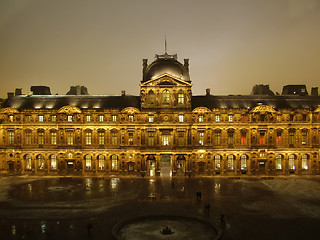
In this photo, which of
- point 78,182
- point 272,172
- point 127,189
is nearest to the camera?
point 127,189

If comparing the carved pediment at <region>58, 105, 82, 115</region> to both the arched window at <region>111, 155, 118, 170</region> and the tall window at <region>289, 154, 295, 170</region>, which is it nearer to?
the arched window at <region>111, 155, 118, 170</region>

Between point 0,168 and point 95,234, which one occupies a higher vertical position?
point 0,168

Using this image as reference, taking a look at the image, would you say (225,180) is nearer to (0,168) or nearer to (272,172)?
(272,172)

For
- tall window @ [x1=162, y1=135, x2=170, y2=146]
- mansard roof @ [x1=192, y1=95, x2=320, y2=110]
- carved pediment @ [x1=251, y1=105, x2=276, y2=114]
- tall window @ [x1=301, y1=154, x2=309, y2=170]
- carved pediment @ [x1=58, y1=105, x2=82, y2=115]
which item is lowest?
tall window @ [x1=301, y1=154, x2=309, y2=170]

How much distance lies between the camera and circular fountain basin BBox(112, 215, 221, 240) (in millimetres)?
27938

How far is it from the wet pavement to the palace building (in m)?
3.15

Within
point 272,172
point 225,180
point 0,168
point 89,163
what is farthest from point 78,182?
point 272,172

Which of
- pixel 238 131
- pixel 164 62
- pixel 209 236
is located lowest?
pixel 209 236

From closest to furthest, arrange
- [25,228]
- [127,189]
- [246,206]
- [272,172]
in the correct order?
[25,228] → [246,206] → [127,189] → [272,172]

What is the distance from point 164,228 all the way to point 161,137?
2878 centimetres

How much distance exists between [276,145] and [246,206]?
23834mm

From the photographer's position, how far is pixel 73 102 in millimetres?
61094

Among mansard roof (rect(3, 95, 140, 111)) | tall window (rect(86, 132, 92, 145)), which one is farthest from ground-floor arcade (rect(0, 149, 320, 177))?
mansard roof (rect(3, 95, 140, 111))

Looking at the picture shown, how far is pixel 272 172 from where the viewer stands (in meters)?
57.6
